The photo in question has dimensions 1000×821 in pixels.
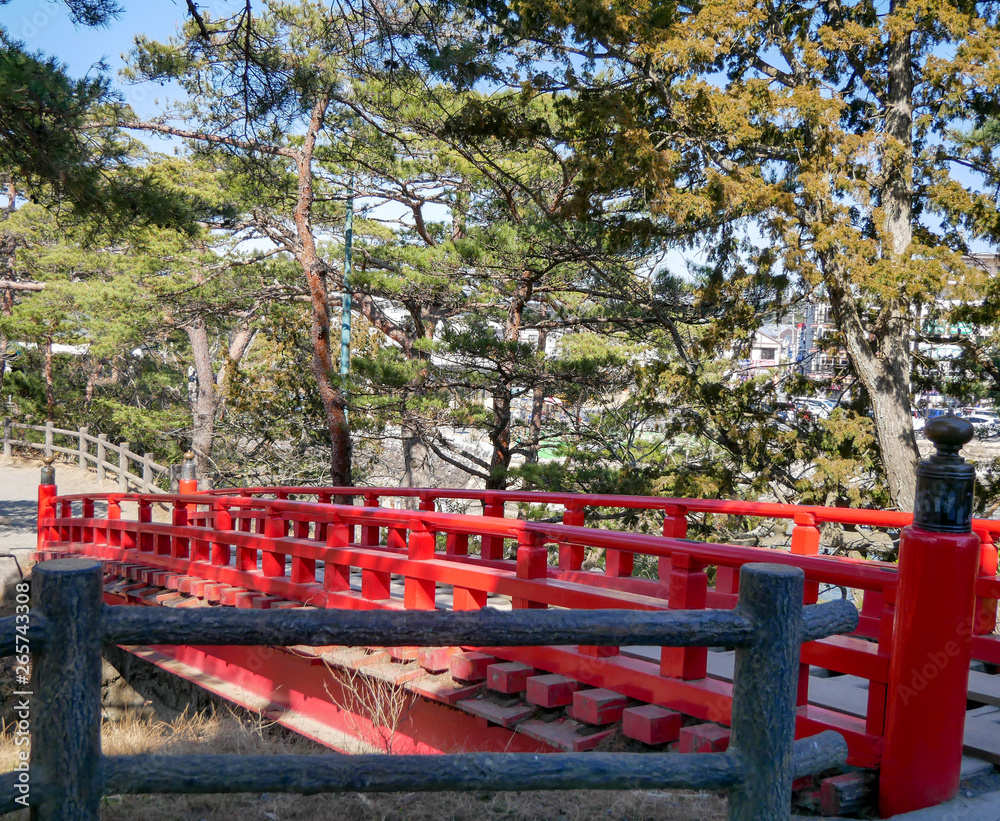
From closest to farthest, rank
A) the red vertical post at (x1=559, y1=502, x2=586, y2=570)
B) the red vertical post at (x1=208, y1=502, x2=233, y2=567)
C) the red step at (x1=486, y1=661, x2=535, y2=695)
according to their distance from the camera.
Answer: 1. the red step at (x1=486, y1=661, x2=535, y2=695)
2. the red vertical post at (x1=559, y1=502, x2=586, y2=570)
3. the red vertical post at (x1=208, y1=502, x2=233, y2=567)

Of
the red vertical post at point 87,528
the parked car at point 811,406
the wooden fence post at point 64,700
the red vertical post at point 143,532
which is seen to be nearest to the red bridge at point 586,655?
the red vertical post at point 143,532

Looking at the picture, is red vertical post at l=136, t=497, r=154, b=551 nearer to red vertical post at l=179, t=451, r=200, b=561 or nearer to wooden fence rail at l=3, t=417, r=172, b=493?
red vertical post at l=179, t=451, r=200, b=561

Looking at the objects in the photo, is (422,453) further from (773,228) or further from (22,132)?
(22,132)

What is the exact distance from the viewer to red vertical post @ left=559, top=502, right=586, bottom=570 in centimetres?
586

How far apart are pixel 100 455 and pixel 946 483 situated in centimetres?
2064

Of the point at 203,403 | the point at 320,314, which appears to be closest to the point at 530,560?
the point at 320,314

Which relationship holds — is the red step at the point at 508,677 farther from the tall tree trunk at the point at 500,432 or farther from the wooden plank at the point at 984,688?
the tall tree trunk at the point at 500,432

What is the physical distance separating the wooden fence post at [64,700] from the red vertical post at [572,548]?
13.9 feet

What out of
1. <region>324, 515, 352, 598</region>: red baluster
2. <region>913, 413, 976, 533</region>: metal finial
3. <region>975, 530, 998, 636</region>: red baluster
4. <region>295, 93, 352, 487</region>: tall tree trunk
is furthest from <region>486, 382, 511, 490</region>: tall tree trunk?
<region>913, 413, 976, 533</region>: metal finial

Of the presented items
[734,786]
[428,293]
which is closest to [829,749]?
[734,786]

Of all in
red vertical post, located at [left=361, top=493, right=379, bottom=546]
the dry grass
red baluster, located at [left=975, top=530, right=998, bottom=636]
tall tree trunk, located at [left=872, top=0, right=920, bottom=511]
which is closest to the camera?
the dry grass

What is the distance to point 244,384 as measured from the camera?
21.3 m

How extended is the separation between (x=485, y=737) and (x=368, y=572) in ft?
4.48

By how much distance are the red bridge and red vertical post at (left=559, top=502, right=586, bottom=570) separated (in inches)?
0.6
